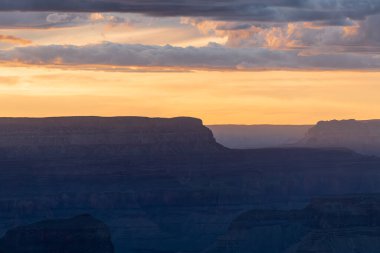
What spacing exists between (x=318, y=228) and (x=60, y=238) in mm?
31909

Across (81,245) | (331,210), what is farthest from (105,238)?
(331,210)

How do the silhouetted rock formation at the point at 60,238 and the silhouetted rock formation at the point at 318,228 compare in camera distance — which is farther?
the silhouetted rock formation at the point at 318,228

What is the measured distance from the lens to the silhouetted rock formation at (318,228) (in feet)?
537

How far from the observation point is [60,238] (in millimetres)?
143875

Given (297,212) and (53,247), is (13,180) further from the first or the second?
(53,247)

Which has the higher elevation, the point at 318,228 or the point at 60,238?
the point at 318,228

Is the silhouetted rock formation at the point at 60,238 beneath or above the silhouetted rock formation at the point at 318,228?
beneath

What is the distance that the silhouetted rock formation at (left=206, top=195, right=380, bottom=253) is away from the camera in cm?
16375

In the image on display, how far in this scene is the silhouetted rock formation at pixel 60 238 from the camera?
143125 mm

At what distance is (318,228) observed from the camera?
16475 centimetres

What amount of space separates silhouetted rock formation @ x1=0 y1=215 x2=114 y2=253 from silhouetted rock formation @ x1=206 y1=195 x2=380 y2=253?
24261mm

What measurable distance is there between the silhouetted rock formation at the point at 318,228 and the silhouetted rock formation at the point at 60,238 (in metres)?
24.3

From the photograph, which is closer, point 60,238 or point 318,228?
point 60,238

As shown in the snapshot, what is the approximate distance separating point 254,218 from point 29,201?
107 feet
